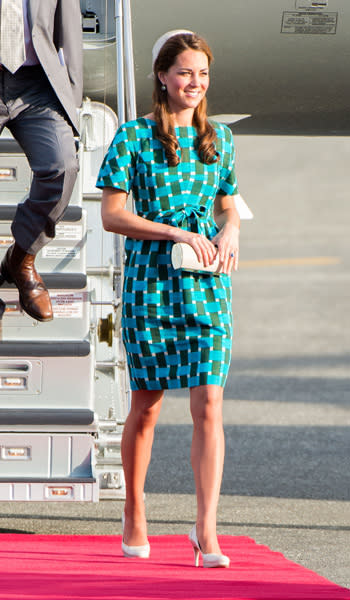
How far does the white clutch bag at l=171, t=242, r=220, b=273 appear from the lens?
10.7 ft

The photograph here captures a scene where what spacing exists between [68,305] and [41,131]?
0.90m

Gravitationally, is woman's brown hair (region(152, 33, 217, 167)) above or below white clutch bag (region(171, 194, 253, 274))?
above

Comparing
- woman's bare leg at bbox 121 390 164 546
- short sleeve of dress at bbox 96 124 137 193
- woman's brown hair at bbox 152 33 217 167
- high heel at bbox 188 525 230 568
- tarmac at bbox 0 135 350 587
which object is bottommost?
tarmac at bbox 0 135 350 587

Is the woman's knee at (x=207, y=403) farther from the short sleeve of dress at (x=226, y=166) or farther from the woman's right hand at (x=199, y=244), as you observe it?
the short sleeve of dress at (x=226, y=166)

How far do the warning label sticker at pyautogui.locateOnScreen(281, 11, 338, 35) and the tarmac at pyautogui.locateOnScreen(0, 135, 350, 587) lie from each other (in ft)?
9.80

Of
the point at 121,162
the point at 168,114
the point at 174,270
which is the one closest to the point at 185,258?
the point at 174,270

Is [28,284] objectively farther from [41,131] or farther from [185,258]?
[185,258]

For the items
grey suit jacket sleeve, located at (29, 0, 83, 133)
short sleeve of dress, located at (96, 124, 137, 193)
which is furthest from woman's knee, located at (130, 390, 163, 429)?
grey suit jacket sleeve, located at (29, 0, 83, 133)

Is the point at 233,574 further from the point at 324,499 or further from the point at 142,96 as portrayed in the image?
the point at 142,96

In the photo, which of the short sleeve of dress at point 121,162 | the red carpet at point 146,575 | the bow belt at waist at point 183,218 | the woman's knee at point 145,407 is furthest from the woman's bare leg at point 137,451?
the short sleeve of dress at point 121,162

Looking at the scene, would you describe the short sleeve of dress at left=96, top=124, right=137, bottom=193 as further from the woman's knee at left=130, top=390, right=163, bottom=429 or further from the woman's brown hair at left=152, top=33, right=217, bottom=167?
the woman's knee at left=130, top=390, right=163, bottom=429

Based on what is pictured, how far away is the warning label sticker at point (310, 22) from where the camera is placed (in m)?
6.49

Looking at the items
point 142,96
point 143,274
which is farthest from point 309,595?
point 142,96

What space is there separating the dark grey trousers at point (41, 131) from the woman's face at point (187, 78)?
0.71 m
